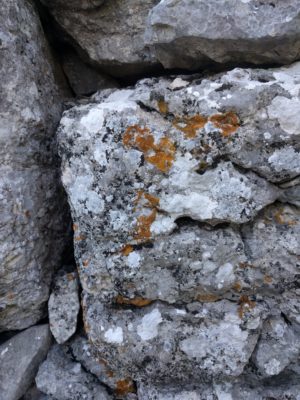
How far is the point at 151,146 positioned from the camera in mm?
A: 1992

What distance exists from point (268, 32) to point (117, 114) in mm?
745

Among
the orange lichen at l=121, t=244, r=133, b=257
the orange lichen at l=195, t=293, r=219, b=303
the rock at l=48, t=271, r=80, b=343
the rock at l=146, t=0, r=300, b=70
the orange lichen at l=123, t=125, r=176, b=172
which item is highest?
the rock at l=146, t=0, r=300, b=70

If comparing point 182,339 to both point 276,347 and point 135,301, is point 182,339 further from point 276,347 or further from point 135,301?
point 276,347

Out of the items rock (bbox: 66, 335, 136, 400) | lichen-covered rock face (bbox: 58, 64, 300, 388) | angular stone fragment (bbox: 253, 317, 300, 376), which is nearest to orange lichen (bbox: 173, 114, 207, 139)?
lichen-covered rock face (bbox: 58, 64, 300, 388)

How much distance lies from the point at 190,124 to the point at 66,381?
147cm

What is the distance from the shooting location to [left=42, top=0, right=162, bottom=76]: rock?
2.37 meters

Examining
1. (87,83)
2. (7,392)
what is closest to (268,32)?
(87,83)

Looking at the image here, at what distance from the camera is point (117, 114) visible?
2.04 metres

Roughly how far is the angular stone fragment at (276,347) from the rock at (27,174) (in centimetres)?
116

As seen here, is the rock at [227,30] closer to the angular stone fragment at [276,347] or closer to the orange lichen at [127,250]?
the orange lichen at [127,250]

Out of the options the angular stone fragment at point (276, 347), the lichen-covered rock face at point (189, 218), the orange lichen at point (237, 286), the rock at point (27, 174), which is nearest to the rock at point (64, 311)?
the rock at point (27, 174)

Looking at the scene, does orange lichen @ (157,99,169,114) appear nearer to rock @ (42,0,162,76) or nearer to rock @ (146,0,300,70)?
rock @ (146,0,300,70)

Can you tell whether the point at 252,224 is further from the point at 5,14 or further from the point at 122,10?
the point at 5,14

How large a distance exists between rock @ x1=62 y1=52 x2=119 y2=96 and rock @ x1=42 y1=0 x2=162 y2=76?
0.55ft
